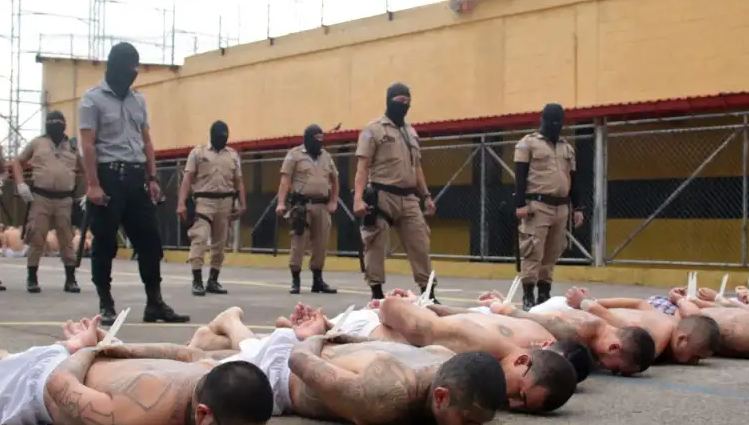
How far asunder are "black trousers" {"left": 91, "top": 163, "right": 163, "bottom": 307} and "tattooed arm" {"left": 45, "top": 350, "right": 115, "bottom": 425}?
10.3 feet

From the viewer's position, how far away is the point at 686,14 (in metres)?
15.0

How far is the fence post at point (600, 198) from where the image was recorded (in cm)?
1373

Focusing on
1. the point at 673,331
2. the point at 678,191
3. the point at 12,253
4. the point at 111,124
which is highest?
the point at 111,124

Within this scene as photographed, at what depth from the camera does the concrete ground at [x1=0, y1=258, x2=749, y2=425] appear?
3967mm

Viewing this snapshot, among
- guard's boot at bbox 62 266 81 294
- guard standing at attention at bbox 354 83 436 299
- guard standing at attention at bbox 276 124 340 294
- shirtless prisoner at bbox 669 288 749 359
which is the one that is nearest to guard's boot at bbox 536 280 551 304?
guard standing at attention at bbox 354 83 436 299

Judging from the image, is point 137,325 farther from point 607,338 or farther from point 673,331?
point 673,331

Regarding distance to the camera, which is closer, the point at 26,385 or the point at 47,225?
the point at 26,385

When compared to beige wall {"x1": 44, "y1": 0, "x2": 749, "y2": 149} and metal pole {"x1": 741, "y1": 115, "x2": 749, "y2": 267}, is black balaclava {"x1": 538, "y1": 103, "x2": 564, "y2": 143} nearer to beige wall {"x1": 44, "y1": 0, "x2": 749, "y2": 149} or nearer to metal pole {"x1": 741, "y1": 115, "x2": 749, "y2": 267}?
metal pole {"x1": 741, "y1": 115, "x2": 749, "y2": 267}

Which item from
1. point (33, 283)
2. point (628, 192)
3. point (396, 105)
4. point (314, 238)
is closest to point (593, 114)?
point (628, 192)

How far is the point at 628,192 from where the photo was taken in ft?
47.4

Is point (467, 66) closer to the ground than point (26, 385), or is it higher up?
higher up

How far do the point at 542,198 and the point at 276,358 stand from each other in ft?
15.0

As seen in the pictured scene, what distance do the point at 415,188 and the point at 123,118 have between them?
8.63 ft

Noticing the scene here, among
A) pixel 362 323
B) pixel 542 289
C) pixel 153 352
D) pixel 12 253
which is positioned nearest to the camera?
pixel 153 352
